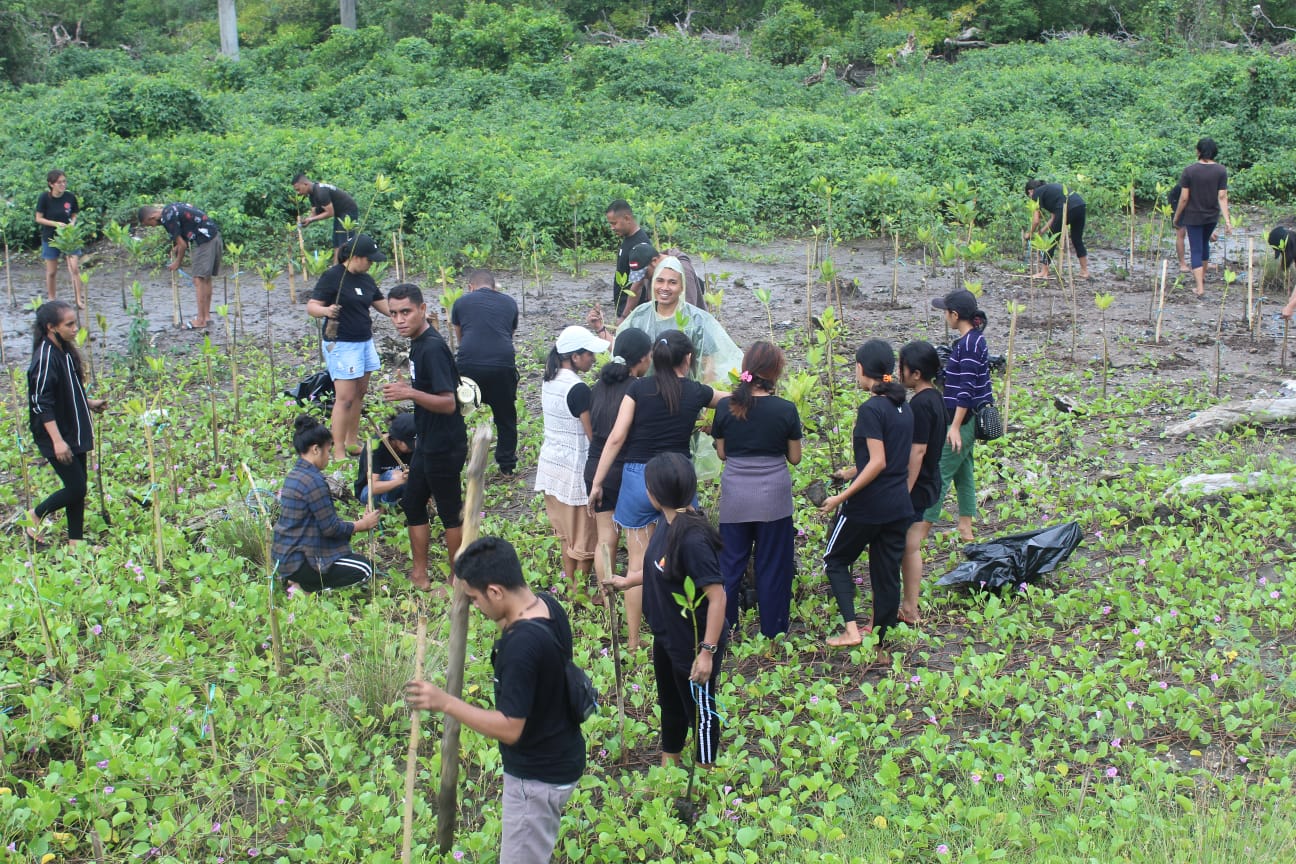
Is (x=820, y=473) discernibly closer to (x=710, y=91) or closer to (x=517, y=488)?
(x=517, y=488)

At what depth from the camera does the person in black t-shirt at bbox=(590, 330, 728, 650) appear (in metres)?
5.64

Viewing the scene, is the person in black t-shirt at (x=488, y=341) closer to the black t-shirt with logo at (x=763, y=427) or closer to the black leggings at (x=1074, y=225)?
the black t-shirt with logo at (x=763, y=427)

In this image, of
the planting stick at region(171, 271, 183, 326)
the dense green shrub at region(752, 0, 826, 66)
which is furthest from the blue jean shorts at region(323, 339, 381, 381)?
the dense green shrub at region(752, 0, 826, 66)

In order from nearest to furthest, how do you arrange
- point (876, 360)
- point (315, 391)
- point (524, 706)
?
point (524, 706) → point (876, 360) → point (315, 391)

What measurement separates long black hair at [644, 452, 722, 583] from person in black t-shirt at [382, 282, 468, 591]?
206 centimetres

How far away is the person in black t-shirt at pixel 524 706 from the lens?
3500mm

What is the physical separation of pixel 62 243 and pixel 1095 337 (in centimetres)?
1053

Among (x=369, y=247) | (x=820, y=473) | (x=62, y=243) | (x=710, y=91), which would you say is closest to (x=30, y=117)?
(x=62, y=243)

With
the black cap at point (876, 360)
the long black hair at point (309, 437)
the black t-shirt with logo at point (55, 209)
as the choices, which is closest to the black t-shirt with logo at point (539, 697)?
the black cap at point (876, 360)

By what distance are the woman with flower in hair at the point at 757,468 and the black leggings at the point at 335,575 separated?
201cm

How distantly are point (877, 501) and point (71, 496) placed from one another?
15.5 ft

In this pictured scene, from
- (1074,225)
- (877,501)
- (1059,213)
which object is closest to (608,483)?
(877,501)

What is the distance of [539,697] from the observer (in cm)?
361

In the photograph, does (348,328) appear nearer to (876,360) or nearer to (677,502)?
(876,360)
